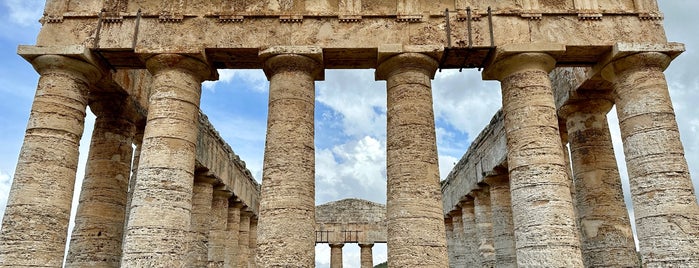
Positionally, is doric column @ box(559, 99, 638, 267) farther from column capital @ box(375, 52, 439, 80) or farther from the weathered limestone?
the weathered limestone

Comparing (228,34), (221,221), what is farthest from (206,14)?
(221,221)

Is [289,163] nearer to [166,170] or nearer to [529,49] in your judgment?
[166,170]

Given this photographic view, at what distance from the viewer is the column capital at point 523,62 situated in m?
13.9

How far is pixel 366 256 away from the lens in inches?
1452

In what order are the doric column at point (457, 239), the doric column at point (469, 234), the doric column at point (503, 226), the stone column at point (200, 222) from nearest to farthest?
the doric column at point (503, 226) < the stone column at point (200, 222) < the doric column at point (469, 234) < the doric column at point (457, 239)

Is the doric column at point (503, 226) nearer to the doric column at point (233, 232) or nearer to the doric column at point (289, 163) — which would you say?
the doric column at point (289, 163)

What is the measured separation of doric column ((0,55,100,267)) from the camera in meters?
12.7

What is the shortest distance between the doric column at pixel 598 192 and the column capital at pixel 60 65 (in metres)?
14.5

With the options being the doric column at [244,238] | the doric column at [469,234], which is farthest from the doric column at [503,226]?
the doric column at [244,238]

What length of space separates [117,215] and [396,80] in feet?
31.2

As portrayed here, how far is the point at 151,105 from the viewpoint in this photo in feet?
45.4

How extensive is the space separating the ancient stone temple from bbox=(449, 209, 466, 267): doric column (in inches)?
452

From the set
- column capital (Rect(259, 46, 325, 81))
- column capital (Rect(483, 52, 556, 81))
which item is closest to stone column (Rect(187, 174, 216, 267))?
column capital (Rect(259, 46, 325, 81))

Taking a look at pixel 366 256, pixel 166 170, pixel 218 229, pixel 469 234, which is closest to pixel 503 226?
pixel 469 234
